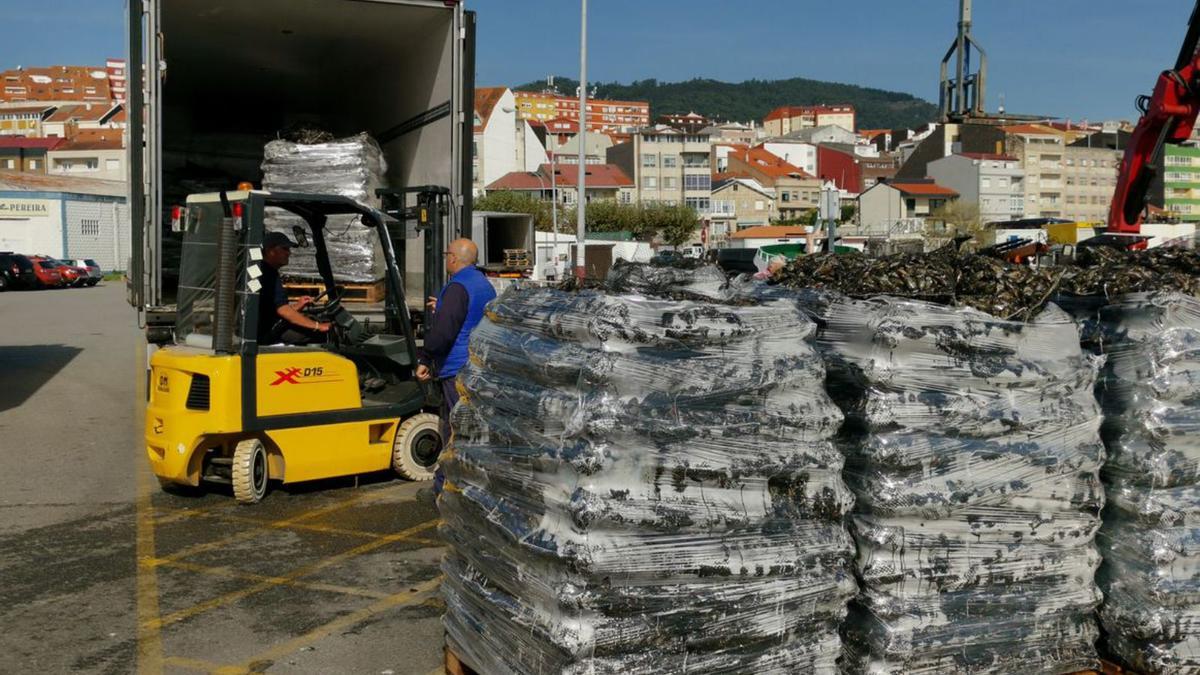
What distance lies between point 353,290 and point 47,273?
39840mm

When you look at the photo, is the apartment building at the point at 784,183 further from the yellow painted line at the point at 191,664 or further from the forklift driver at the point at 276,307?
the yellow painted line at the point at 191,664

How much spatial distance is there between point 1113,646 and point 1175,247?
6.53 ft

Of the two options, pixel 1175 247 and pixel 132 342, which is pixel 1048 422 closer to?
pixel 1175 247

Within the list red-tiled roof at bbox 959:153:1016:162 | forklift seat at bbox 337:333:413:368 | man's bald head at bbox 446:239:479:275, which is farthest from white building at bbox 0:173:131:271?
red-tiled roof at bbox 959:153:1016:162

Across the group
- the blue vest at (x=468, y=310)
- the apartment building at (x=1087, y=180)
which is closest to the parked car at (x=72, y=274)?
the blue vest at (x=468, y=310)

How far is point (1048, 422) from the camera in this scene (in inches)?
174

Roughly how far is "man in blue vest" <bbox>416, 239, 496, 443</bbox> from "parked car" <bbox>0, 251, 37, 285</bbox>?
42.0 m

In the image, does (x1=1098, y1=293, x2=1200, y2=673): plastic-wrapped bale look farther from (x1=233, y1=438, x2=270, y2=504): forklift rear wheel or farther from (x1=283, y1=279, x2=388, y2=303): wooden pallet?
(x1=283, y1=279, x2=388, y2=303): wooden pallet

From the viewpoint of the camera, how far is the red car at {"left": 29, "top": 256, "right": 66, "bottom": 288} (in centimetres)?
4512

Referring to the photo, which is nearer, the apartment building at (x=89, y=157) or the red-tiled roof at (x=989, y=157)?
the apartment building at (x=89, y=157)

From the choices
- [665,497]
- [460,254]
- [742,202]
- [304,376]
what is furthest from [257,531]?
[742,202]

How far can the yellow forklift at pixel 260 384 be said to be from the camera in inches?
314

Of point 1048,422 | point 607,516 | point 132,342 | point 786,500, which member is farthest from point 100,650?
point 132,342

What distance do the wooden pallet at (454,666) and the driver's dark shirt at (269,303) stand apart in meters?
4.20
